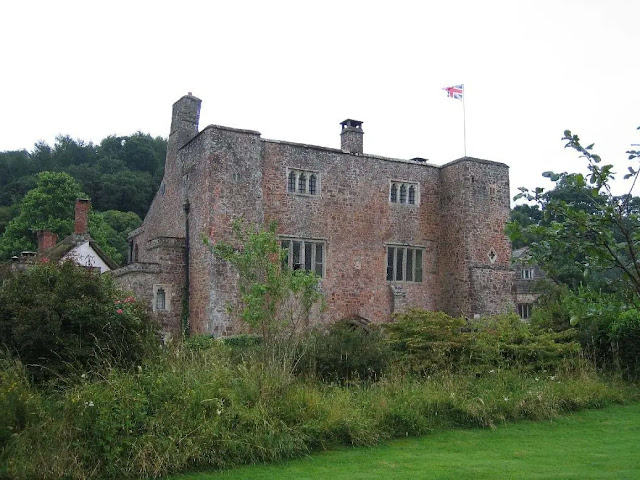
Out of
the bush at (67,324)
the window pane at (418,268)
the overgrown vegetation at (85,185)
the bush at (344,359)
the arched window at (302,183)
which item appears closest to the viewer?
the bush at (67,324)

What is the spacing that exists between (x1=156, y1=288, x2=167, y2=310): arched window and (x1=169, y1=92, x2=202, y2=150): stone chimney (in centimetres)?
607

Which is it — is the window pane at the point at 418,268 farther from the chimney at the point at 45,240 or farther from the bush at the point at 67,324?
the chimney at the point at 45,240

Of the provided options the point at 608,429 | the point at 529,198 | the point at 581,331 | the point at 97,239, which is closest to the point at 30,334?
the point at 529,198

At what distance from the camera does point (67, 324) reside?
10141 millimetres

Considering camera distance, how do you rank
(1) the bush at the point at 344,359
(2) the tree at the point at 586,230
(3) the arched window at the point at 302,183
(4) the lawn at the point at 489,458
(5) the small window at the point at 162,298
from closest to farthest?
(2) the tree at the point at 586,230 < (4) the lawn at the point at 489,458 < (1) the bush at the point at 344,359 < (5) the small window at the point at 162,298 < (3) the arched window at the point at 302,183

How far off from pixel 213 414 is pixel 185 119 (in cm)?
1834

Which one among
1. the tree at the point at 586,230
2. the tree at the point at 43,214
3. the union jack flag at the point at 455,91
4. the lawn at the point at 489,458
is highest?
the union jack flag at the point at 455,91

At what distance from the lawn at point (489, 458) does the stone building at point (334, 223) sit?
36.3ft

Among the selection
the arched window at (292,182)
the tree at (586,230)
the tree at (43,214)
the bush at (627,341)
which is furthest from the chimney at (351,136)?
the tree at (43,214)

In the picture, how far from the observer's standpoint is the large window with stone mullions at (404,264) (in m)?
25.7

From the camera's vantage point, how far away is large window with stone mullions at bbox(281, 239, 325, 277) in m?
23.8

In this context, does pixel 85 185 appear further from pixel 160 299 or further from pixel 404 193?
pixel 404 193

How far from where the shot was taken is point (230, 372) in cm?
1079

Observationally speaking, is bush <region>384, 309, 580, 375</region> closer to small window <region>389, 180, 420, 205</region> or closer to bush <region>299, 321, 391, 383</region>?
bush <region>299, 321, 391, 383</region>
